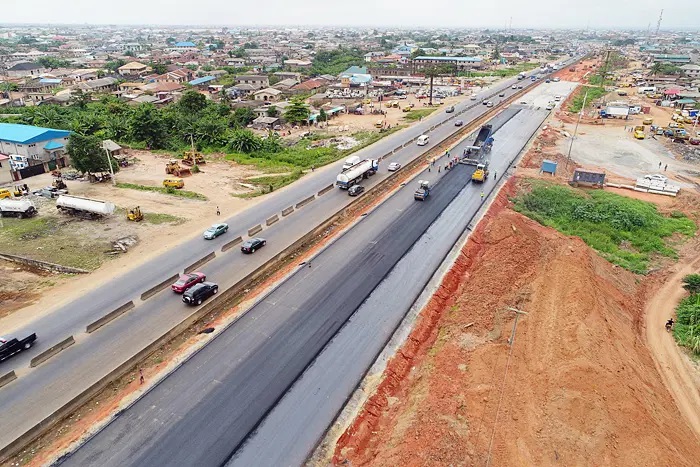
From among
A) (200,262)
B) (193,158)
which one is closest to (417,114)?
(193,158)

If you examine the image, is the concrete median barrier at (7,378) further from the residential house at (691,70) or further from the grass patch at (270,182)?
the residential house at (691,70)

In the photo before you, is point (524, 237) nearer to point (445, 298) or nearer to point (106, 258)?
point (445, 298)

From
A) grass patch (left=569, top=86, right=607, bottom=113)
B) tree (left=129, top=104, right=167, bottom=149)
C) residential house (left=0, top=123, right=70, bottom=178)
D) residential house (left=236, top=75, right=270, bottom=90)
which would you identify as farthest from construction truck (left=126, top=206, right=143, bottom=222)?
grass patch (left=569, top=86, right=607, bottom=113)

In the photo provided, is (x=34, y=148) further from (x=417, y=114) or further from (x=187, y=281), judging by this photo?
(x=417, y=114)

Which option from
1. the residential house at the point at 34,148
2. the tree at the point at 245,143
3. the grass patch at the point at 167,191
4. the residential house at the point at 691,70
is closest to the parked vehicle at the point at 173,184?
the grass patch at the point at 167,191

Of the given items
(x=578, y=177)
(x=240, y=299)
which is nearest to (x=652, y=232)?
(x=578, y=177)

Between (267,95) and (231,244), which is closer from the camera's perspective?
(231,244)

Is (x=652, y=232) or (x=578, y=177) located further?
(x=578, y=177)
